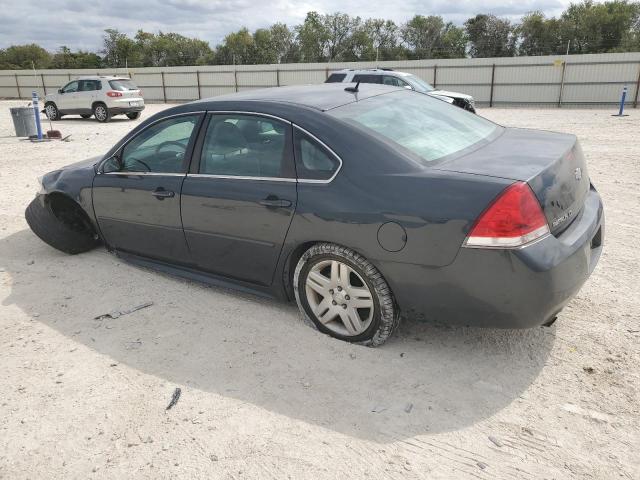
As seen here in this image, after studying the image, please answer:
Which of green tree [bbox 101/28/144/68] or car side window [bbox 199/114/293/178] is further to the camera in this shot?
green tree [bbox 101/28/144/68]

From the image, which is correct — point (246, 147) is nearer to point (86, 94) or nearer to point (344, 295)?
point (344, 295)

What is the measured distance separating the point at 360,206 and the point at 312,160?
50cm

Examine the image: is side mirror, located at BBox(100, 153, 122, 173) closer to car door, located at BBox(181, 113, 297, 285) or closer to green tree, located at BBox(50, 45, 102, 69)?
car door, located at BBox(181, 113, 297, 285)

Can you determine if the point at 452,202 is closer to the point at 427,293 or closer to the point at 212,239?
the point at 427,293

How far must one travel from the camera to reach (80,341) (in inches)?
140

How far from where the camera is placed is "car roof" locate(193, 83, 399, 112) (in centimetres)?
355

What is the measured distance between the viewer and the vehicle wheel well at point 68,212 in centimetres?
499

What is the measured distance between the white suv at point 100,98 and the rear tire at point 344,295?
19089 millimetres

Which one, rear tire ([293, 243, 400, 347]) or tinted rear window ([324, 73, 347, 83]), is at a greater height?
tinted rear window ([324, 73, 347, 83])

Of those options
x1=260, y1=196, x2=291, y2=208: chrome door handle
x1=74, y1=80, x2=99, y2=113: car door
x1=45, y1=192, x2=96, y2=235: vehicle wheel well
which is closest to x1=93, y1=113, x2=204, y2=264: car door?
x1=45, y1=192, x2=96, y2=235: vehicle wheel well

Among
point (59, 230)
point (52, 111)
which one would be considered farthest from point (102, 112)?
point (59, 230)

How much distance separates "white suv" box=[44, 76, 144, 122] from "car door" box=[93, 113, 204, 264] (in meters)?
17.2

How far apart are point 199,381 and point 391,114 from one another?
210 cm

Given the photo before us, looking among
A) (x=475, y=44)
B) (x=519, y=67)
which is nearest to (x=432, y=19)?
(x=475, y=44)
